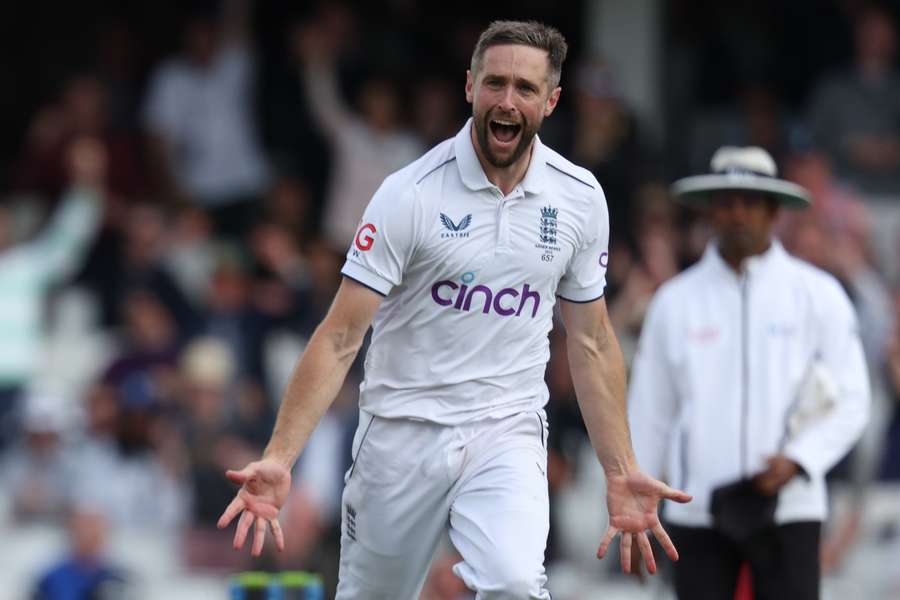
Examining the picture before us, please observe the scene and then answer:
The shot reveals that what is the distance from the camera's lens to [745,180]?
760 centimetres

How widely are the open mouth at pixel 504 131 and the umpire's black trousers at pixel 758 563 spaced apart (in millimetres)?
2008

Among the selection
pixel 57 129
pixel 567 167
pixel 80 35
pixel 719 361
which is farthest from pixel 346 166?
pixel 567 167

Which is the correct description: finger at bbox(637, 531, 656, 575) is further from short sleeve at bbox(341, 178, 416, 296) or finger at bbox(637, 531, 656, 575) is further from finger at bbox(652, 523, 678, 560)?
short sleeve at bbox(341, 178, 416, 296)

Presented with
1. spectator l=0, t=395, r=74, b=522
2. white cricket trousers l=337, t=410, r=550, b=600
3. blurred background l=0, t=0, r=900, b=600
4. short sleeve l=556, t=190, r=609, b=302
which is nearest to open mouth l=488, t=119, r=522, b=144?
short sleeve l=556, t=190, r=609, b=302

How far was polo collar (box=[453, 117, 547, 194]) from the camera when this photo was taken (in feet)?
20.4

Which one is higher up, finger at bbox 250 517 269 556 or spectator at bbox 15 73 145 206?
spectator at bbox 15 73 145 206

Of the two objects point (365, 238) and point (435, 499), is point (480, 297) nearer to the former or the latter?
point (365, 238)

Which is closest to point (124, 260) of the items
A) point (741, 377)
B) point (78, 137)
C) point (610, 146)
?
point (78, 137)

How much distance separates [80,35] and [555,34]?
33.0 feet

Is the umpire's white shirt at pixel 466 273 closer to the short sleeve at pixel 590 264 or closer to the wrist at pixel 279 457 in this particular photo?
the short sleeve at pixel 590 264

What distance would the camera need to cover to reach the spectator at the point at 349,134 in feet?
43.3

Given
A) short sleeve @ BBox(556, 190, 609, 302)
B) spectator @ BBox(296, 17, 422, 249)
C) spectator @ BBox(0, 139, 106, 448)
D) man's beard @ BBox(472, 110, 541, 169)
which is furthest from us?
spectator @ BBox(296, 17, 422, 249)

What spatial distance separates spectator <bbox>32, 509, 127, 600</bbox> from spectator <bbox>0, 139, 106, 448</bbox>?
6.29 ft

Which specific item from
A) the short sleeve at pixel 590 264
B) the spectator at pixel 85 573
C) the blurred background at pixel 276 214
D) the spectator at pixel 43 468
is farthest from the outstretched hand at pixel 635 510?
the spectator at pixel 43 468
